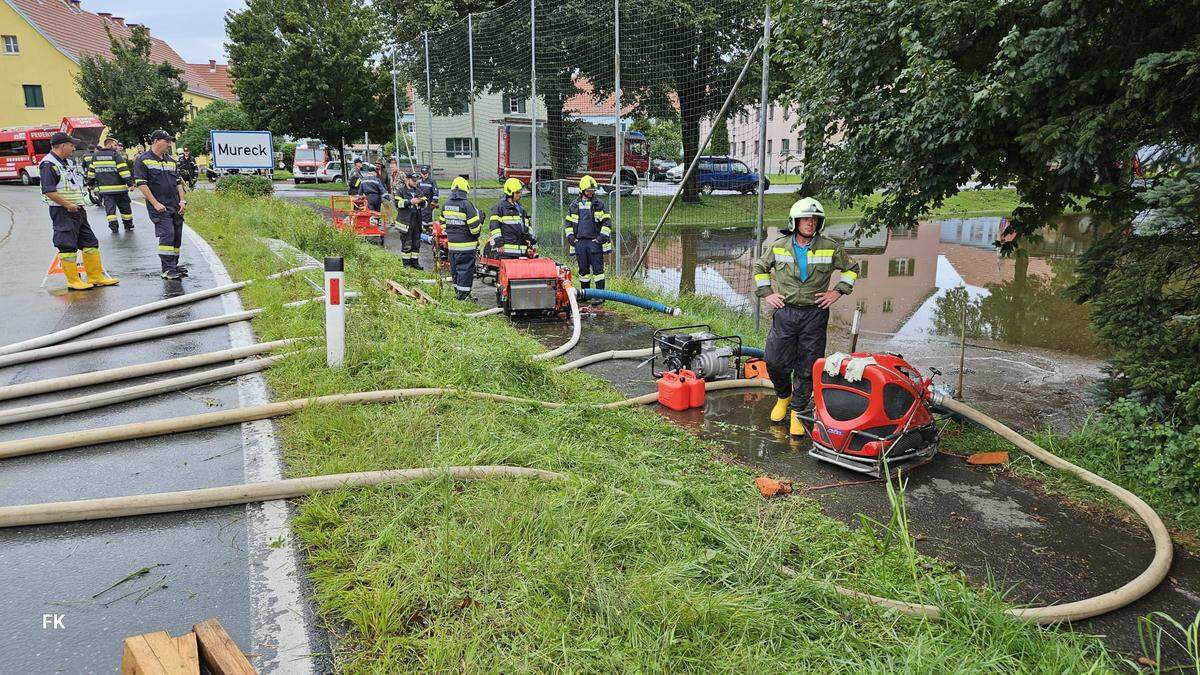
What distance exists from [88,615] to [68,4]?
64.6 meters

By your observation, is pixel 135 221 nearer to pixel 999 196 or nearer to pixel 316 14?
pixel 316 14

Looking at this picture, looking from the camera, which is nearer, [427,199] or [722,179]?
[722,179]

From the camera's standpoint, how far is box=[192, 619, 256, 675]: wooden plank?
227 centimetres

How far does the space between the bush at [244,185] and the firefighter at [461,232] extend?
38.7ft

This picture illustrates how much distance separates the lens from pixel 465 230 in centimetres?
966

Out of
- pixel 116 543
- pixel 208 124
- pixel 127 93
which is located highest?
pixel 127 93

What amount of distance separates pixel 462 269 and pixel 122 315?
13.2ft

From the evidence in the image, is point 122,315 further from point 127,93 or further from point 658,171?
point 127,93

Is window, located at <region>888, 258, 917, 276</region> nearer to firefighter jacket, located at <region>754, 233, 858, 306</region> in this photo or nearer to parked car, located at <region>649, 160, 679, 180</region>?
parked car, located at <region>649, 160, 679, 180</region>

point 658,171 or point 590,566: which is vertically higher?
point 658,171

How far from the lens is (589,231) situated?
10023 millimetres

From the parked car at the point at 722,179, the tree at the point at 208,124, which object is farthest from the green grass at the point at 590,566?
the tree at the point at 208,124

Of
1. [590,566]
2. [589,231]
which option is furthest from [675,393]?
[589,231]

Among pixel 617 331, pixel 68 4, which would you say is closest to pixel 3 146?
pixel 68 4
